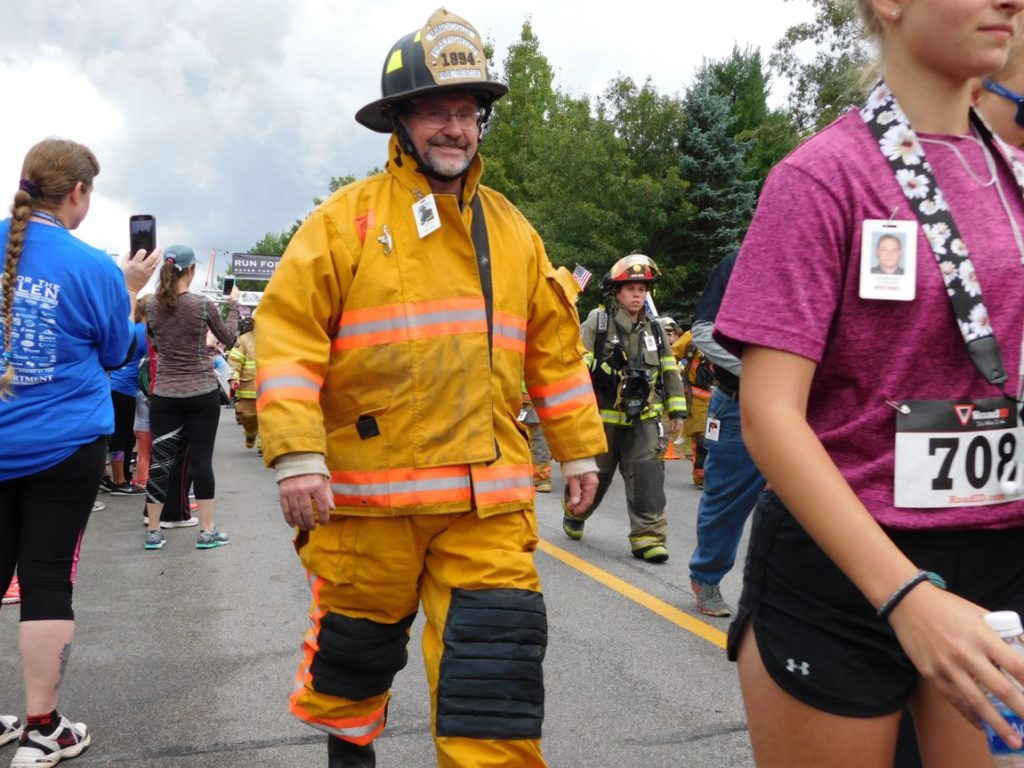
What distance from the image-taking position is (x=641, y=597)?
18.9ft

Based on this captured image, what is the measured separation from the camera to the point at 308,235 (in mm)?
2795

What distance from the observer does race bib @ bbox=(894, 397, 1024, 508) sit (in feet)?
4.80

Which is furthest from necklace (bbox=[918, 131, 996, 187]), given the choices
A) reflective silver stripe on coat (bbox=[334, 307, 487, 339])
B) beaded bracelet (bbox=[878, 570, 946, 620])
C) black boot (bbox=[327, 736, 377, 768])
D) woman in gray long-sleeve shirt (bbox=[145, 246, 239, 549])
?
woman in gray long-sleeve shirt (bbox=[145, 246, 239, 549])

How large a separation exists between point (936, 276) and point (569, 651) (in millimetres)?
3549

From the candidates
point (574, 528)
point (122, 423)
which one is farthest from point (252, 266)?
point (574, 528)

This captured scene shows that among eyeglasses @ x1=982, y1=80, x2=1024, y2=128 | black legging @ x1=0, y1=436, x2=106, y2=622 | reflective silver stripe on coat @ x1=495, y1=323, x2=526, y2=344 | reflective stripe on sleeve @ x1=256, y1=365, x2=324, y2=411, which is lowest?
black legging @ x1=0, y1=436, x2=106, y2=622

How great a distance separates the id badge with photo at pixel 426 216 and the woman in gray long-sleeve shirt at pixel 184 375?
4.59m

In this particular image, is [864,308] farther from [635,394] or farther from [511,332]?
[635,394]

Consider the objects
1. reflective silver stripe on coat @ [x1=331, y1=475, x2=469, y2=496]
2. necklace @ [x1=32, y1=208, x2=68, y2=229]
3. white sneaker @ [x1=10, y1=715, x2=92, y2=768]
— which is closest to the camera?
reflective silver stripe on coat @ [x1=331, y1=475, x2=469, y2=496]

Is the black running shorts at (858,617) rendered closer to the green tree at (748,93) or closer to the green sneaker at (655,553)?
the green sneaker at (655,553)

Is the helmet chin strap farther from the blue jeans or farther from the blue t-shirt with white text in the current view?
the blue jeans

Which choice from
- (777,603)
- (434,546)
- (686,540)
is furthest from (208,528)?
(777,603)

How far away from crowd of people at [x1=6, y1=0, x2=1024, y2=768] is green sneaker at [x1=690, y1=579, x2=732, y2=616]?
14 millimetres

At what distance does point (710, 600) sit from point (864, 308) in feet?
13.4
